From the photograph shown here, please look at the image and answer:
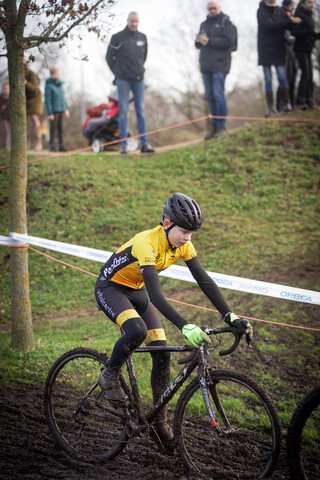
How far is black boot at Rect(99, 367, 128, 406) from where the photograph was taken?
386 cm

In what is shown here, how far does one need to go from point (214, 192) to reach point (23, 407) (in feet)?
26.0

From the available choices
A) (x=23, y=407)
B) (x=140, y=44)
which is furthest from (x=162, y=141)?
(x=23, y=407)

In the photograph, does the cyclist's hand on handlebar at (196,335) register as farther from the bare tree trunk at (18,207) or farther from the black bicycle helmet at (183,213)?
the bare tree trunk at (18,207)

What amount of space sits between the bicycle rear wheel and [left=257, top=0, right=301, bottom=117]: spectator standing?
10.6 m

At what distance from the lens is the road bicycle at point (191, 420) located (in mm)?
3451

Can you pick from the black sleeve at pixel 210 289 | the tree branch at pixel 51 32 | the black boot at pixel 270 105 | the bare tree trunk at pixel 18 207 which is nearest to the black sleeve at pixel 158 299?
the black sleeve at pixel 210 289

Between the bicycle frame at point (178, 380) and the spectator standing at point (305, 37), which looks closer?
the bicycle frame at point (178, 380)

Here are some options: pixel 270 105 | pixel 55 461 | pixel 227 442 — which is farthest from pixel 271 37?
pixel 55 461

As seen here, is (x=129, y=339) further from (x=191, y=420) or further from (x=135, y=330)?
(x=191, y=420)

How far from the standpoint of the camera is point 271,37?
12.3m

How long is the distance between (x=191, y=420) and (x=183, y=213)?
2.34m

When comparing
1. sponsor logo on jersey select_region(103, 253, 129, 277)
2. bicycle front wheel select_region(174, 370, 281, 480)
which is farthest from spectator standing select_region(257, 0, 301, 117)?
bicycle front wheel select_region(174, 370, 281, 480)

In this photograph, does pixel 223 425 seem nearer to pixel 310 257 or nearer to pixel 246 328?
pixel 246 328

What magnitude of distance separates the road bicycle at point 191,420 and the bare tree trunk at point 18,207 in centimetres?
140
